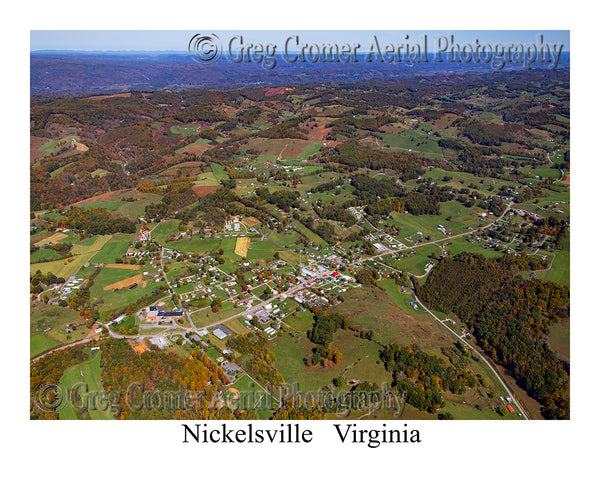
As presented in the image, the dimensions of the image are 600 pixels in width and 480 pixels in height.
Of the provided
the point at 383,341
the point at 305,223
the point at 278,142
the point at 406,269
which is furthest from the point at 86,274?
the point at 278,142

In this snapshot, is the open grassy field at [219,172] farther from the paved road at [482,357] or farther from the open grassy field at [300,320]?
the paved road at [482,357]

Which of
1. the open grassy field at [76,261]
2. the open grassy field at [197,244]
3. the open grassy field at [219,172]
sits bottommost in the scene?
the open grassy field at [76,261]

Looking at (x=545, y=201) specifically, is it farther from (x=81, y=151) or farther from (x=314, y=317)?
(x=81, y=151)

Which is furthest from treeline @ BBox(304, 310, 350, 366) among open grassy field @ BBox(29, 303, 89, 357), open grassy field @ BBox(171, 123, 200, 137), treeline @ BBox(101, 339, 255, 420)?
open grassy field @ BBox(171, 123, 200, 137)

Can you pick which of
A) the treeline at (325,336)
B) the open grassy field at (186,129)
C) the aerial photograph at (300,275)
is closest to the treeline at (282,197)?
the aerial photograph at (300,275)

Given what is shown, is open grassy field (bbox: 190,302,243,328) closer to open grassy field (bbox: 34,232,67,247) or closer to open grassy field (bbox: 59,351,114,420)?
open grassy field (bbox: 59,351,114,420)
